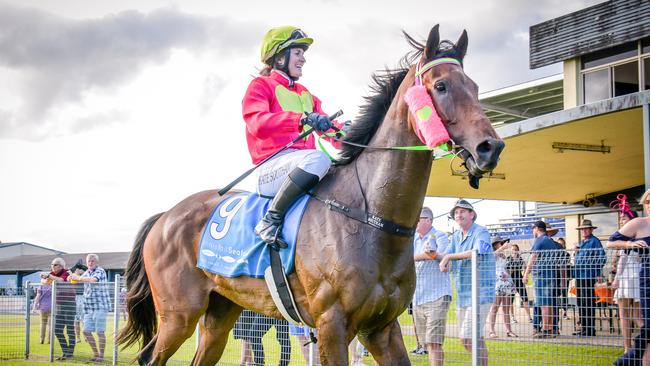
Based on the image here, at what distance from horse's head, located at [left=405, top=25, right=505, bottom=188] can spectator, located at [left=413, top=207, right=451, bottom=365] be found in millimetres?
3418

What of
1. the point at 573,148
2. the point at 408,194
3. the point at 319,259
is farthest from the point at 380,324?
the point at 573,148

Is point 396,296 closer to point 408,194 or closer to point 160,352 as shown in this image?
point 408,194

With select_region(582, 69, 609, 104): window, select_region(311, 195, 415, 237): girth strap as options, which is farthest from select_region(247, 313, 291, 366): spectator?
select_region(582, 69, 609, 104): window

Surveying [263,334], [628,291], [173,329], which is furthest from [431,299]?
[173,329]

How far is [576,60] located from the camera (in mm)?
18688

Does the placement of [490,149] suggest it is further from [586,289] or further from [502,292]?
[502,292]

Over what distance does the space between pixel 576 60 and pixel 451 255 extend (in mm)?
13415

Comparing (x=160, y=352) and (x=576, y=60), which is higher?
(x=576, y=60)

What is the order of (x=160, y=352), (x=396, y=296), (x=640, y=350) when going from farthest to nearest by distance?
(x=640, y=350) < (x=160, y=352) < (x=396, y=296)

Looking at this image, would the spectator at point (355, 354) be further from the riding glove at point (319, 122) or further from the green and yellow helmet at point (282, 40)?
the riding glove at point (319, 122)

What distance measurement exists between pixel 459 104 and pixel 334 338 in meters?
1.56

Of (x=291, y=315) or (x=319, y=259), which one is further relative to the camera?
(x=291, y=315)

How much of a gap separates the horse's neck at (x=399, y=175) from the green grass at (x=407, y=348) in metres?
3.47

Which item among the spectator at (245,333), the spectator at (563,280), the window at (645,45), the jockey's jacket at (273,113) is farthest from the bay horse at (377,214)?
the window at (645,45)
